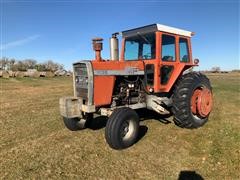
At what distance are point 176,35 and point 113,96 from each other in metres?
2.40

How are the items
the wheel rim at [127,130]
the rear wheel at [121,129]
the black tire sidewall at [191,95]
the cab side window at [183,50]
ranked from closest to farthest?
the rear wheel at [121,129], the wheel rim at [127,130], the black tire sidewall at [191,95], the cab side window at [183,50]

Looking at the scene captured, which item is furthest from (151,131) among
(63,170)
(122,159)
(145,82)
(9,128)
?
(9,128)

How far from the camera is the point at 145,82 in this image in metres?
6.59

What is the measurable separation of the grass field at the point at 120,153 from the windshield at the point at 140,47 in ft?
6.07

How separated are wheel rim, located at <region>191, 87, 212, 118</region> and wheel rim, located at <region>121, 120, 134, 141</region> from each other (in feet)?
6.79

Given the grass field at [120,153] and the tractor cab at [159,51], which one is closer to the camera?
the grass field at [120,153]

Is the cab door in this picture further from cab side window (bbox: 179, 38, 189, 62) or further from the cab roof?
the cab roof

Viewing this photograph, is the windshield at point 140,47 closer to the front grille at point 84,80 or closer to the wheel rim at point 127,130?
the front grille at point 84,80

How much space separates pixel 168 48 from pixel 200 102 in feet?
5.27

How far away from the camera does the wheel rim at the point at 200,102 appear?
687 cm

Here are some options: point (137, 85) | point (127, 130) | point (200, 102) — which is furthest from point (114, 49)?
point (200, 102)

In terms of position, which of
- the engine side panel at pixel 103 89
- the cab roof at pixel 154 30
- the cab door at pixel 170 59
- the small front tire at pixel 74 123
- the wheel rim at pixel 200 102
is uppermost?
the cab roof at pixel 154 30

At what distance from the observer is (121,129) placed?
5359mm

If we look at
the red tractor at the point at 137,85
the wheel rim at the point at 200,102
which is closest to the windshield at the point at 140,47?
the red tractor at the point at 137,85
